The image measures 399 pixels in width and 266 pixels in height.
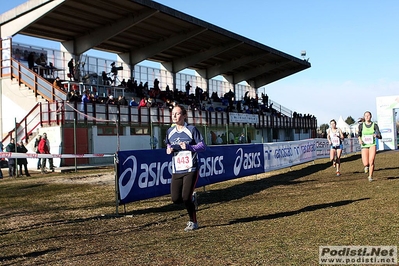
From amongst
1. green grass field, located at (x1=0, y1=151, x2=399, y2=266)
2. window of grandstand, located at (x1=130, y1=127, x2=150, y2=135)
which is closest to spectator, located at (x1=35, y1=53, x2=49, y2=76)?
window of grandstand, located at (x1=130, y1=127, x2=150, y2=135)

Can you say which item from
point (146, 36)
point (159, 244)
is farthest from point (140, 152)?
point (146, 36)

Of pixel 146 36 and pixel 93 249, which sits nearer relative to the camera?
pixel 93 249

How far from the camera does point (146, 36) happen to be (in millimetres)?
38406

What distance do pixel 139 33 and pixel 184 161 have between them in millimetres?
31805

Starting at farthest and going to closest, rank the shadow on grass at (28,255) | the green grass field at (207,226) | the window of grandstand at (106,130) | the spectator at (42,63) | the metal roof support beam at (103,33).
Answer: the metal roof support beam at (103,33), the spectator at (42,63), the window of grandstand at (106,130), the shadow on grass at (28,255), the green grass field at (207,226)

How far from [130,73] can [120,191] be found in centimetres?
3378

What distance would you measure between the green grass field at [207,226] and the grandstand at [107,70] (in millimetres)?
9943

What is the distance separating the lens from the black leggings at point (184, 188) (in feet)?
23.3

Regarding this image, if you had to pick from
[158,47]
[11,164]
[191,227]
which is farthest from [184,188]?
[158,47]

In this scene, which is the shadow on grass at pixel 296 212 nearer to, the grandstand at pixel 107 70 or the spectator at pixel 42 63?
the grandstand at pixel 107 70

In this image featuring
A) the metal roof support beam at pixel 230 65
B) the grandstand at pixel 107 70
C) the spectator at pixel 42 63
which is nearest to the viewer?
the grandstand at pixel 107 70

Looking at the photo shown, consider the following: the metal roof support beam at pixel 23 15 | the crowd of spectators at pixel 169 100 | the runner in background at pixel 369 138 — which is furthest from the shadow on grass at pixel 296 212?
the metal roof support beam at pixel 23 15

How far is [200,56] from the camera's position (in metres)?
45.0

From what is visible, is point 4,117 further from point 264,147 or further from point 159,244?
point 159,244
